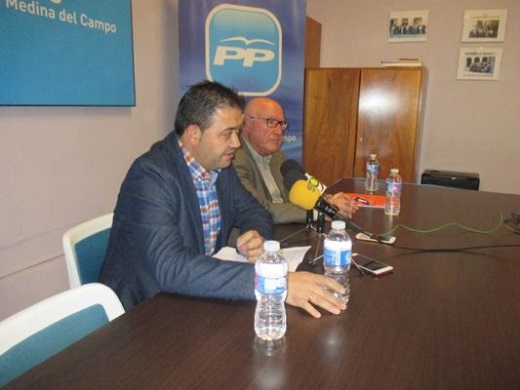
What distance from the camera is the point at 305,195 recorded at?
1.61 metres

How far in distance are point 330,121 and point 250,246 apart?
125 inches

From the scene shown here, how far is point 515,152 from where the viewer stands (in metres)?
4.40

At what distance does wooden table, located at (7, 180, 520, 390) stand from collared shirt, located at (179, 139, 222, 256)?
55cm

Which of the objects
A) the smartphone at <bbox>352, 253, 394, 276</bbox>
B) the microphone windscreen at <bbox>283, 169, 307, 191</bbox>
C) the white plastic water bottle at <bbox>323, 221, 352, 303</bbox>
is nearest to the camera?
the white plastic water bottle at <bbox>323, 221, 352, 303</bbox>

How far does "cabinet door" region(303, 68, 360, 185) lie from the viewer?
425 centimetres

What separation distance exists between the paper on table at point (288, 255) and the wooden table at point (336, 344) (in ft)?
0.74

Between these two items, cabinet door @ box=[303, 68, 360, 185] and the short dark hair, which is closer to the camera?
the short dark hair

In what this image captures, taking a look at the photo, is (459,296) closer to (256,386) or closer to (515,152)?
(256,386)

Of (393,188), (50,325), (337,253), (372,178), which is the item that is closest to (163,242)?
(50,325)

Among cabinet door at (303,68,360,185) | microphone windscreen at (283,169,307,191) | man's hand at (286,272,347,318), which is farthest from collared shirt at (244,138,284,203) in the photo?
cabinet door at (303,68,360,185)

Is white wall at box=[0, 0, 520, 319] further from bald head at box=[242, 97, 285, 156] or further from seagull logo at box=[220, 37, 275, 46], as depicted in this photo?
bald head at box=[242, 97, 285, 156]

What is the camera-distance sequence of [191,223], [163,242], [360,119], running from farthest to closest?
[360,119], [191,223], [163,242]

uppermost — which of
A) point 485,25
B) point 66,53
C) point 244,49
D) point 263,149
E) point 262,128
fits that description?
point 485,25

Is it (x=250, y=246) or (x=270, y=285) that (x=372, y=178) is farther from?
(x=270, y=285)
